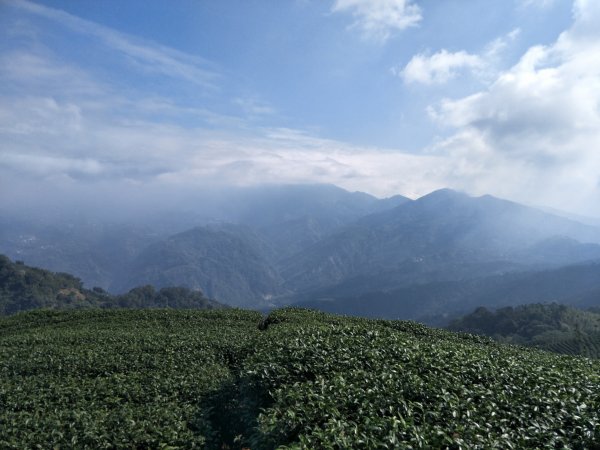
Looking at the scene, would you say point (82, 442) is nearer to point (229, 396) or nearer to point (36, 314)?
point (229, 396)

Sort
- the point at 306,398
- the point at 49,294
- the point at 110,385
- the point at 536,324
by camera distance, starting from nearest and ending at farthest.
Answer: the point at 306,398
the point at 110,385
the point at 536,324
the point at 49,294

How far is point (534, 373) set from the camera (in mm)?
10422

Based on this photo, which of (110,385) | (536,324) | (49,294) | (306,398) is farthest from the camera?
(49,294)

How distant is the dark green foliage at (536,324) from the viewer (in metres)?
102

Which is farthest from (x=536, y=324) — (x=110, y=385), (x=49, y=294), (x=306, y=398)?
(x=49, y=294)

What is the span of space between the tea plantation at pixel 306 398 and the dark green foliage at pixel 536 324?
97982mm

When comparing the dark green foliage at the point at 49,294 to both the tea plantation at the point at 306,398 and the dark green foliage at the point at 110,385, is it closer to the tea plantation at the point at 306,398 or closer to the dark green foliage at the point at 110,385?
the dark green foliage at the point at 110,385

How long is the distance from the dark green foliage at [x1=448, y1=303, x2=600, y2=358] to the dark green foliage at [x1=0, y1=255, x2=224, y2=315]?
11483 centimetres

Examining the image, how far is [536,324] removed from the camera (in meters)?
127

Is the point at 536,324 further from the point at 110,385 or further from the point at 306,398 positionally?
the point at 306,398

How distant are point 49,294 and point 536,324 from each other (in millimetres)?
169356

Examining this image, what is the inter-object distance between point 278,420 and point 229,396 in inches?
221

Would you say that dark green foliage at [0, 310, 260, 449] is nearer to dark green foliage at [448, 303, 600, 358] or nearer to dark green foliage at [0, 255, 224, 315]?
dark green foliage at [448, 303, 600, 358]

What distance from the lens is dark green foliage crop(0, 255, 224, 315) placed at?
137 m
